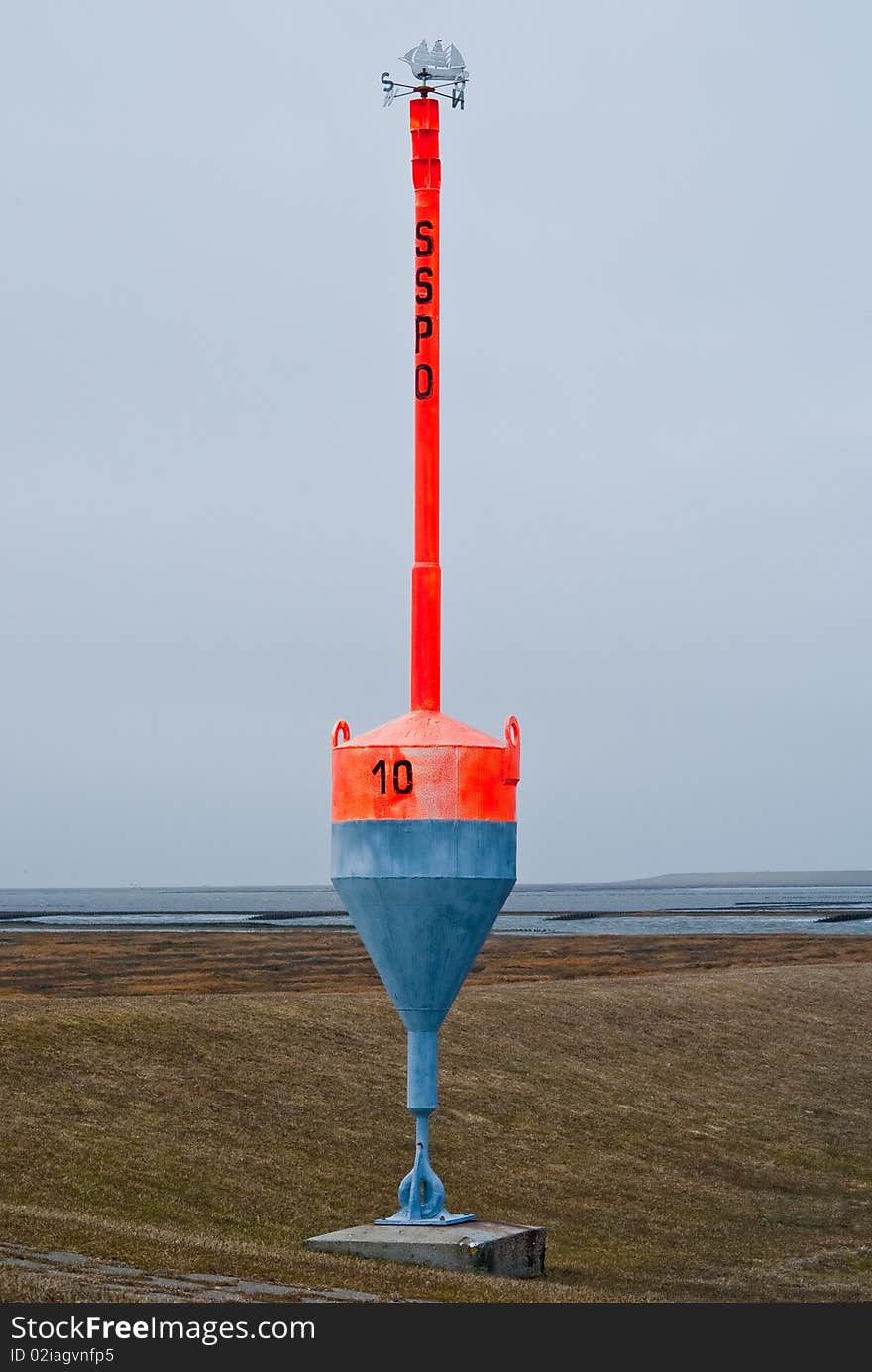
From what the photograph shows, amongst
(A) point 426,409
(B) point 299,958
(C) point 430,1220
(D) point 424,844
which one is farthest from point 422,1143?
(B) point 299,958

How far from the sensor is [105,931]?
11806 cm

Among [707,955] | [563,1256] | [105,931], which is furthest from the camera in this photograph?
[105,931]

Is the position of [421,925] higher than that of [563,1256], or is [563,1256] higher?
[421,925]

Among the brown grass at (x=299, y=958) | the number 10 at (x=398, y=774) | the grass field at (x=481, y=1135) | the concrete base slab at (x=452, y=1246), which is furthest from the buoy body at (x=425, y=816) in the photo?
the brown grass at (x=299, y=958)

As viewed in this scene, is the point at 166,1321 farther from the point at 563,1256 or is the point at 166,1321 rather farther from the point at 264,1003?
the point at 264,1003

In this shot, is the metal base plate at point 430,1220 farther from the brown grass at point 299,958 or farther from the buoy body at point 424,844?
the brown grass at point 299,958

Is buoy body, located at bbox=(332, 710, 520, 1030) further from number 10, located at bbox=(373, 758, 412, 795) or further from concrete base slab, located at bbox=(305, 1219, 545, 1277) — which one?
concrete base slab, located at bbox=(305, 1219, 545, 1277)

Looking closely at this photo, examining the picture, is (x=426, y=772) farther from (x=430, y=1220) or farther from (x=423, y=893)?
(x=430, y=1220)

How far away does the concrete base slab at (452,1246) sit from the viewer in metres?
22.3

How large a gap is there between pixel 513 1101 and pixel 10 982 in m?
32.9

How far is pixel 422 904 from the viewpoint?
878 inches

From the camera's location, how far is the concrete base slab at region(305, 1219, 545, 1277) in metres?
22.3

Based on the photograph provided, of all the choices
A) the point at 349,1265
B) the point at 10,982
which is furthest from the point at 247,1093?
the point at 10,982

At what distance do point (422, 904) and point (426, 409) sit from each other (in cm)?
650
